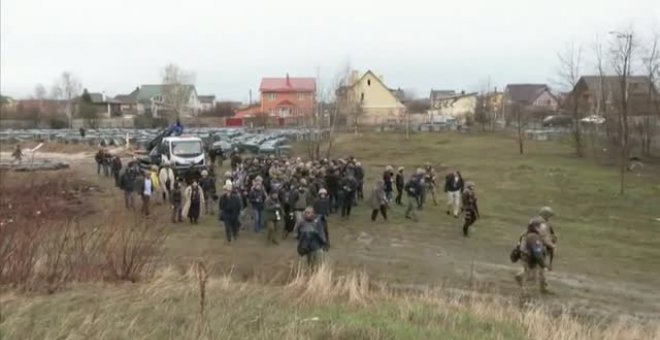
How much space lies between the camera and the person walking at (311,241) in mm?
14531

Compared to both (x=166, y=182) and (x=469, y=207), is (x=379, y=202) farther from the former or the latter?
(x=166, y=182)

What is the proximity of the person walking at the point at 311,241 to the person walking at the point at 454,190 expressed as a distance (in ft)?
29.6

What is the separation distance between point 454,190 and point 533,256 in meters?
9.30

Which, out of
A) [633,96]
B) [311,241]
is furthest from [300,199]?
[633,96]

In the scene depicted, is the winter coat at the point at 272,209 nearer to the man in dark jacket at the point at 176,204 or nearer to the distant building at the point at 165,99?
the man in dark jacket at the point at 176,204

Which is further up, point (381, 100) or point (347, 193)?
point (381, 100)

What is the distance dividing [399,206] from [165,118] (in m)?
80.4

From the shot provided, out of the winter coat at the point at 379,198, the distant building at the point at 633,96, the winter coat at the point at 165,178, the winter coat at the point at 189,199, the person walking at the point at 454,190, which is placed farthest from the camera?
the distant building at the point at 633,96

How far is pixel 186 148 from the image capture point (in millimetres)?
33219

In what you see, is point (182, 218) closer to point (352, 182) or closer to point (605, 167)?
point (352, 182)

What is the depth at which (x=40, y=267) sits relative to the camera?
9.62 m

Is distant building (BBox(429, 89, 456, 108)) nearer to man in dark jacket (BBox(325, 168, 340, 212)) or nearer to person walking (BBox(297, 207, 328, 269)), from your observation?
man in dark jacket (BBox(325, 168, 340, 212))

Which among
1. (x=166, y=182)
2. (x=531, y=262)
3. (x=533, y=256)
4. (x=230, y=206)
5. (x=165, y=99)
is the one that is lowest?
(x=531, y=262)


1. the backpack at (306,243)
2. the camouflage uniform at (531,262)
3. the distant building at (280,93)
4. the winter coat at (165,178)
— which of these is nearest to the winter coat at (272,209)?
the backpack at (306,243)
